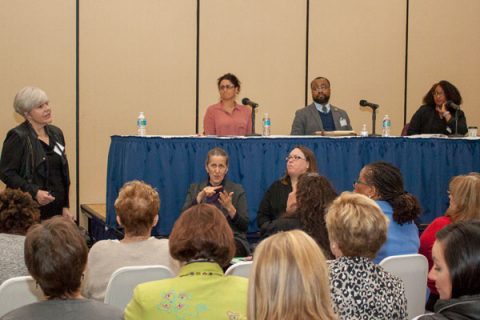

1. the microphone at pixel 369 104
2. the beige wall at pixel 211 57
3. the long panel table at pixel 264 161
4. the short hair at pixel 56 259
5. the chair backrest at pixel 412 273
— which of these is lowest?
the chair backrest at pixel 412 273

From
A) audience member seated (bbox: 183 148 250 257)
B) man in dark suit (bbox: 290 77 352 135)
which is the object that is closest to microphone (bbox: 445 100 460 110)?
man in dark suit (bbox: 290 77 352 135)

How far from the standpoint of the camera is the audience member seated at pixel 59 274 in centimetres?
209

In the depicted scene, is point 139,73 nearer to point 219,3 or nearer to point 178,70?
point 178,70

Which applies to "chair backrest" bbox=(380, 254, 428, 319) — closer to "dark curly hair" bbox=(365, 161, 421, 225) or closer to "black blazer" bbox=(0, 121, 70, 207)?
"dark curly hair" bbox=(365, 161, 421, 225)

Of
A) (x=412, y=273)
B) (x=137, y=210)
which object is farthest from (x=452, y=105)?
(x=137, y=210)

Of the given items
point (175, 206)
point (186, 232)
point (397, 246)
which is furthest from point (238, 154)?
point (186, 232)

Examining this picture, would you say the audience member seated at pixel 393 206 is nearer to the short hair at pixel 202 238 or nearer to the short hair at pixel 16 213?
the short hair at pixel 202 238

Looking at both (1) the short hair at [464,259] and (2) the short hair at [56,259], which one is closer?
(1) the short hair at [464,259]

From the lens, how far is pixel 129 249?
3.18m

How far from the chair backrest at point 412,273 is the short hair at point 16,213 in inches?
66.2

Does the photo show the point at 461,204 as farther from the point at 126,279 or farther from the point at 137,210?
the point at 126,279

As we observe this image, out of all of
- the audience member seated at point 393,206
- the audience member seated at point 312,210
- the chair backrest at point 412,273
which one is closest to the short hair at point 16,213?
the audience member seated at point 312,210

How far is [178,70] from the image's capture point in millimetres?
7895

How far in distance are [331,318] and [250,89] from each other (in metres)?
6.57
